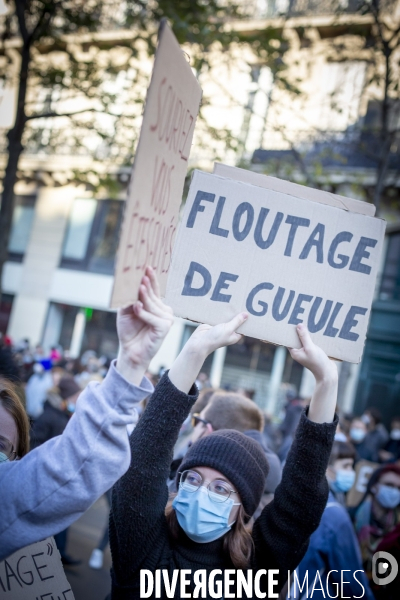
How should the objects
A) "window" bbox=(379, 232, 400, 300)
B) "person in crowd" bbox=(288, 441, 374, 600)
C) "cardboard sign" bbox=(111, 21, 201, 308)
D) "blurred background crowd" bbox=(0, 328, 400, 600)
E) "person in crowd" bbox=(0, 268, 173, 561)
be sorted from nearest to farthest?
"person in crowd" bbox=(0, 268, 173, 561) < "cardboard sign" bbox=(111, 21, 201, 308) < "person in crowd" bbox=(288, 441, 374, 600) < "blurred background crowd" bbox=(0, 328, 400, 600) < "window" bbox=(379, 232, 400, 300)

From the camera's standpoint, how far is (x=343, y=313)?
88.1 inches

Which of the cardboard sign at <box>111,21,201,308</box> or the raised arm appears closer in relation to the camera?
the cardboard sign at <box>111,21,201,308</box>

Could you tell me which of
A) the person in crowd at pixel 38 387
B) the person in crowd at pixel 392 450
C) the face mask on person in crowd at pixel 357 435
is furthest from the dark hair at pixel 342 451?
the person in crowd at pixel 38 387

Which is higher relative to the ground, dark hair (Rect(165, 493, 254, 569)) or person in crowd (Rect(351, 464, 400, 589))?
dark hair (Rect(165, 493, 254, 569))

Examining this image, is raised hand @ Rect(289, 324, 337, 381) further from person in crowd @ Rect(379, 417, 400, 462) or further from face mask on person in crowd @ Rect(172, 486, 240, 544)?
person in crowd @ Rect(379, 417, 400, 462)

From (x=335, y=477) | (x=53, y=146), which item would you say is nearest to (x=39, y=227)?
(x=53, y=146)

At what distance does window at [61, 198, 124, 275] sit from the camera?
792 inches

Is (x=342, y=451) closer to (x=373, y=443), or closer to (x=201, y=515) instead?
(x=201, y=515)

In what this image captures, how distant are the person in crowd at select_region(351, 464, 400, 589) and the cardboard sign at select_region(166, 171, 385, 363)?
10.5ft

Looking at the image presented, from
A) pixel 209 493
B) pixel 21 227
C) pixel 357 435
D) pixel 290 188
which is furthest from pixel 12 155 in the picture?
pixel 21 227

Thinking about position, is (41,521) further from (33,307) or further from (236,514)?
(33,307)

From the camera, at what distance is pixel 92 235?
67.5 feet

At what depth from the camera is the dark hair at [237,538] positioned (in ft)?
7.27

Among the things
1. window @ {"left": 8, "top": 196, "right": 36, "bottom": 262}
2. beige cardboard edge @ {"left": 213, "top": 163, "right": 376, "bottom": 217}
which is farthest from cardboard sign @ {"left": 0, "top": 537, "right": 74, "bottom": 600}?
window @ {"left": 8, "top": 196, "right": 36, "bottom": 262}
